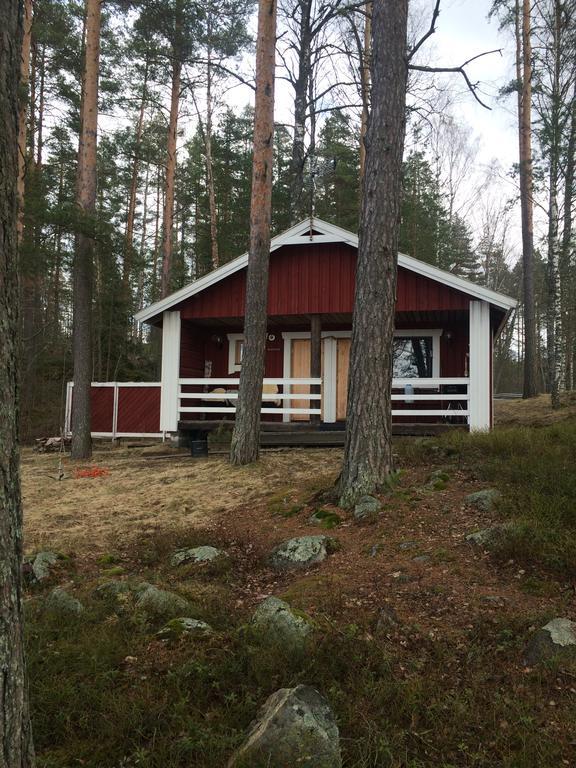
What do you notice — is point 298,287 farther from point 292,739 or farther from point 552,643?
point 292,739

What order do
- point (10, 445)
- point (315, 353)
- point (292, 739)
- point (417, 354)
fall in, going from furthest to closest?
point (417, 354) → point (315, 353) → point (292, 739) → point (10, 445)

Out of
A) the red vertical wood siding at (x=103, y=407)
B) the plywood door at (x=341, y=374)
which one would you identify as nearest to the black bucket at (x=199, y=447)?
the plywood door at (x=341, y=374)

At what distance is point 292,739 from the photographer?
7.23ft

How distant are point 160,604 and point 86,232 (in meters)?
9.51

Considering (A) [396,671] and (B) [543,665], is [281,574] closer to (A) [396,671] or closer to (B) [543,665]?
(A) [396,671]

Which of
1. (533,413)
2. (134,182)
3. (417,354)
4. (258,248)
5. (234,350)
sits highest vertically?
(134,182)

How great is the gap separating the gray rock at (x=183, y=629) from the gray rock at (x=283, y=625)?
12.2 inches

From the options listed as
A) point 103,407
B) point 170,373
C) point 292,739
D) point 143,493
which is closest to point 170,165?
point 103,407

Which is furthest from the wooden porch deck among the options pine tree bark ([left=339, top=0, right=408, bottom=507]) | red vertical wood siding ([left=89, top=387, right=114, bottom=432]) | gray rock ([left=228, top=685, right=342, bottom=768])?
gray rock ([left=228, top=685, right=342, bottom=768])

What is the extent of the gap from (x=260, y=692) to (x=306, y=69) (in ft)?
67.4

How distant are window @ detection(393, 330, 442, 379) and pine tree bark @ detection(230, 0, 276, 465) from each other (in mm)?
5002

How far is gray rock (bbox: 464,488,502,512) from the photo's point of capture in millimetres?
5055

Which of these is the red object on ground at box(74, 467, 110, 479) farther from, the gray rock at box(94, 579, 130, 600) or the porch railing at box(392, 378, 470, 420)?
the gray rock at box(94, 579, 130, 600)

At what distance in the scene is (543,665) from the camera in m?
2.76
